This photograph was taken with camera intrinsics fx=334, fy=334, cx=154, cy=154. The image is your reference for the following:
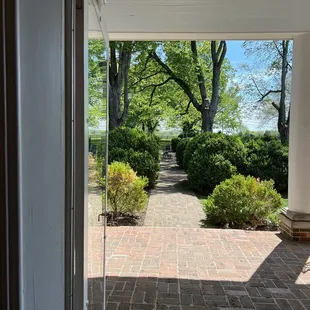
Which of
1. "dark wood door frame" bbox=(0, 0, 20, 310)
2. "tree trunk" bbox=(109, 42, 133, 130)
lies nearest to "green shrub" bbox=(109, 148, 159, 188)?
"tree trunk" bbox=(109, 42, 133, 130)

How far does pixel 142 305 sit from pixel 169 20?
10.4 ft

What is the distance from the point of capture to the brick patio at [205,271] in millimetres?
2967

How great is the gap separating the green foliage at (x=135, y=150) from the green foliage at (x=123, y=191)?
2389 mm

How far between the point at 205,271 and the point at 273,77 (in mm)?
17714

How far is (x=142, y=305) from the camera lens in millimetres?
2889

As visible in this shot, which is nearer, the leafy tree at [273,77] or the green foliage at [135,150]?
the green foliage at [135,150]

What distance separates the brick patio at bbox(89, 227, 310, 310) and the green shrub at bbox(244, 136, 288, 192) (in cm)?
543

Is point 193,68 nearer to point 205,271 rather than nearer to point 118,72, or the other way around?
point 118,72

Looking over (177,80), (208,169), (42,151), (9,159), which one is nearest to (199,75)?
(177,80)

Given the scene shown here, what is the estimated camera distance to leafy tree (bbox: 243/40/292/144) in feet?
57.7

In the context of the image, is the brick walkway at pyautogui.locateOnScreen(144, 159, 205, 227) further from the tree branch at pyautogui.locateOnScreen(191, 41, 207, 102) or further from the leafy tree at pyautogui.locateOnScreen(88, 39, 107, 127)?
the tree branch at pyautogui.locateOnScreen(191, 41, 207, 102)

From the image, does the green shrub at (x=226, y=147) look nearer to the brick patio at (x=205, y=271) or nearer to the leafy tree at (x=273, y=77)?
the brick patio at (x=205, y=271)

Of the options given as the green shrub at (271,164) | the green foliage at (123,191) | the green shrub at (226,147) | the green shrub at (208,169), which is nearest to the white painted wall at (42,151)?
the green foliage at (123,191)

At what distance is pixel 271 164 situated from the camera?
33.9 feet
